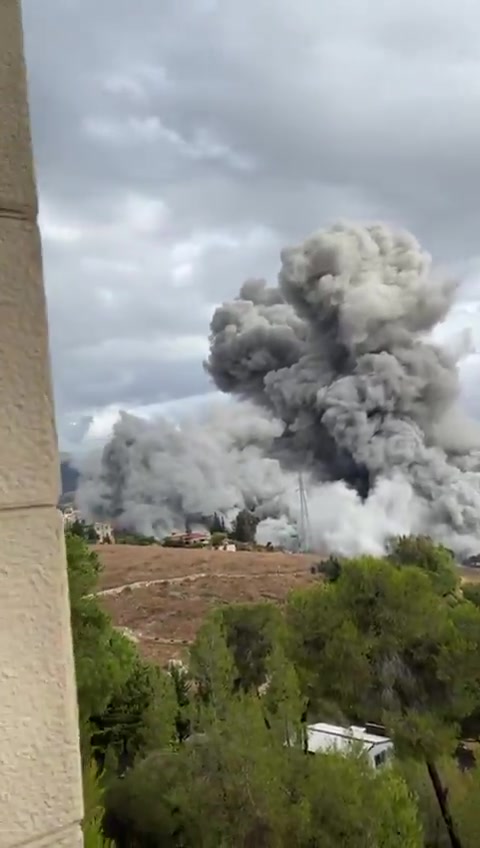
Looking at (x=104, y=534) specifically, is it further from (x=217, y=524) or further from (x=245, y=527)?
(x=217, y=524)

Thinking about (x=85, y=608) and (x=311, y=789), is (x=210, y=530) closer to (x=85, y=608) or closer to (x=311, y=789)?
(x=85, y=608)

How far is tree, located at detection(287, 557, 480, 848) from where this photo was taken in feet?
17.7

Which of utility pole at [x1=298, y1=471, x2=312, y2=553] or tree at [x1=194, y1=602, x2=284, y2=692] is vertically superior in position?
utility pole at [x1=298, y1=471, x2=312, y2=553]

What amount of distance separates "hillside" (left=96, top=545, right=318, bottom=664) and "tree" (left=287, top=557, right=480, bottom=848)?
15.5 feet

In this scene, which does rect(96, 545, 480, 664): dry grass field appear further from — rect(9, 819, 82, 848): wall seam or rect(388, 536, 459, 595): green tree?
rect(9, 819, 82, 848): wall seam

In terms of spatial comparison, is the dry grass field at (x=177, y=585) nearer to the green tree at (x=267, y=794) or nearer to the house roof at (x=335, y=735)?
the house roof at (x=335, y=735)

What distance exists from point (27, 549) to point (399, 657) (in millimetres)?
→ 5213

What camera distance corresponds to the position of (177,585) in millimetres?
13805

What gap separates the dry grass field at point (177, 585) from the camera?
11.7m

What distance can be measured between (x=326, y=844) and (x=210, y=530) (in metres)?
22.6

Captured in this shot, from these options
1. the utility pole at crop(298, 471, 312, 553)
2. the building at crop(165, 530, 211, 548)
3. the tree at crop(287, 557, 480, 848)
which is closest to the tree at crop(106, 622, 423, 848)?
the tree at crop(287, 557, 480, 848)

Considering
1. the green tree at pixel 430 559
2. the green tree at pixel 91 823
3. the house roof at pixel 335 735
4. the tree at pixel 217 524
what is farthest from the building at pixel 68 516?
the tree at pixel 217 524

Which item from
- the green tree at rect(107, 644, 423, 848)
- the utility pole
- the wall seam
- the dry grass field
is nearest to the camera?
the wall seam

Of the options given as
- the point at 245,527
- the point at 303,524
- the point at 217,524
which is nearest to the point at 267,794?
the point at 245,527
